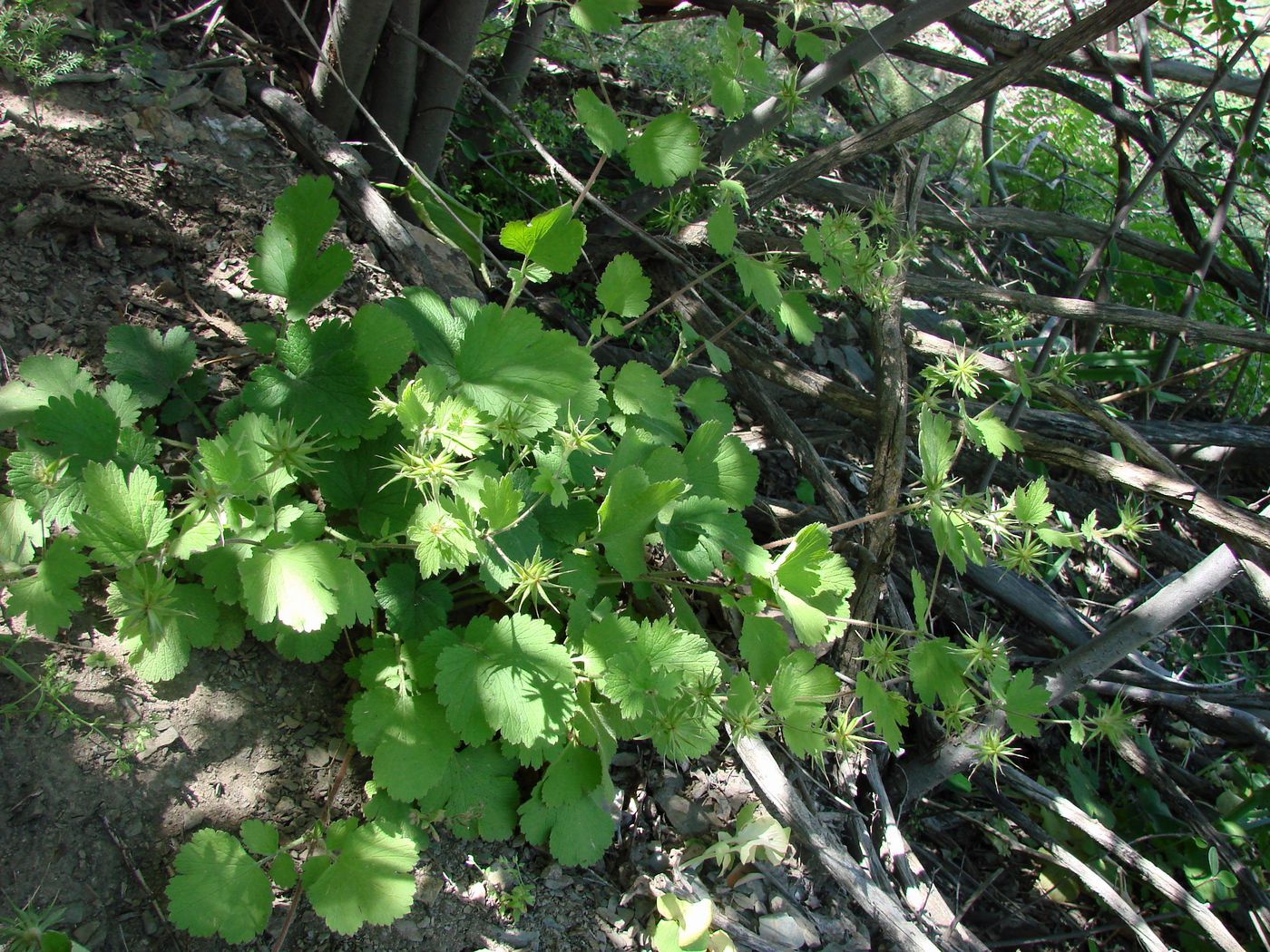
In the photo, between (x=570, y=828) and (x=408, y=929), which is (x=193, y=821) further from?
(x=570, y=828)

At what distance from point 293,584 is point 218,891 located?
0.51m

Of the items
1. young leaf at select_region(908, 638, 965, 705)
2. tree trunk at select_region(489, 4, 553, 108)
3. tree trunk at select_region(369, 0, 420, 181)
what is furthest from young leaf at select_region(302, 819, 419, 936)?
tree trunk at select_region(489, 4, 553, 108)

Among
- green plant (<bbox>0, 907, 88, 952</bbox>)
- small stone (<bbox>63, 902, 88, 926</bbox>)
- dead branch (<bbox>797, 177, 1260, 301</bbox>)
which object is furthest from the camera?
dead branch (<bbox>797, 177, 1260, 301</bbox>)

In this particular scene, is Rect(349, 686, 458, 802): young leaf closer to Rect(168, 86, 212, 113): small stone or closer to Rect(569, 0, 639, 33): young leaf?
Rect(569, 0, 639, 33): young leaf

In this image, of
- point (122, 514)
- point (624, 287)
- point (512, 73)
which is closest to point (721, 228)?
point (624, 287)

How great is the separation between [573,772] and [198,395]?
1.07 meters

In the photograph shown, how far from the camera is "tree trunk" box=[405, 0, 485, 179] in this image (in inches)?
94.9

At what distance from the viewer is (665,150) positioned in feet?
5.75

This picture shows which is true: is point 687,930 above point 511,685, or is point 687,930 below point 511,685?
below

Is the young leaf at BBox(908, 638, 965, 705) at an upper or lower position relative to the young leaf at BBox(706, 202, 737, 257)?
lower

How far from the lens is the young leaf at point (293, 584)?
1.37m

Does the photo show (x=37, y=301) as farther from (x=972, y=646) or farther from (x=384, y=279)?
(x=972, y=646)

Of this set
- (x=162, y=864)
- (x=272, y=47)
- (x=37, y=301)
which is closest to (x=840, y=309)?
(x=272, y=47)

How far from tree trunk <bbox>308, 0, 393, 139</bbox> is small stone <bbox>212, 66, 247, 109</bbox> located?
7.9 inches
